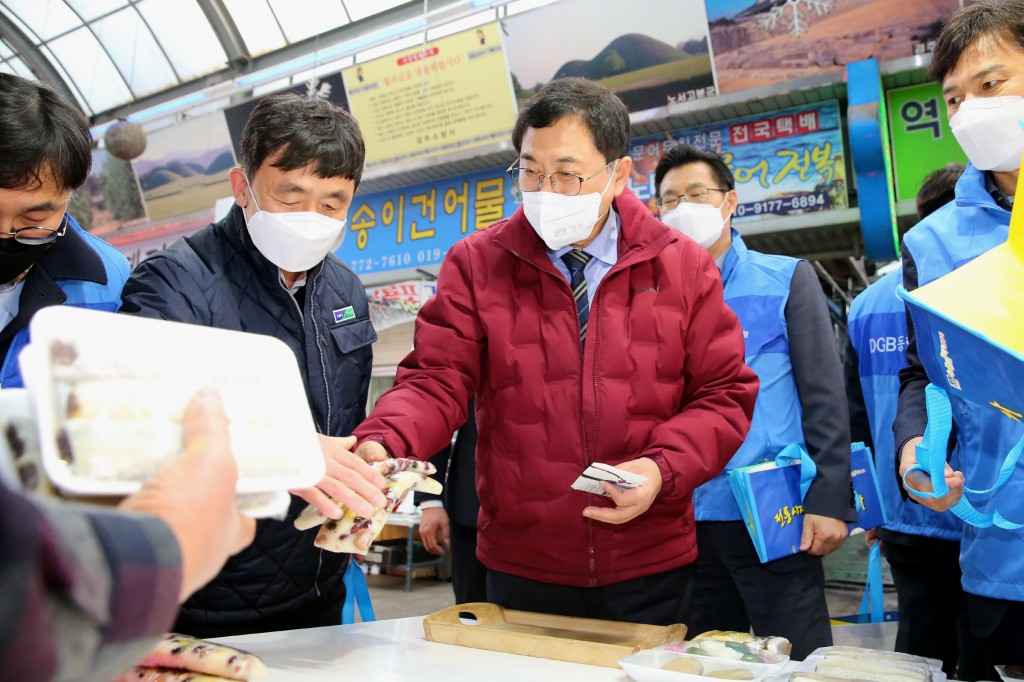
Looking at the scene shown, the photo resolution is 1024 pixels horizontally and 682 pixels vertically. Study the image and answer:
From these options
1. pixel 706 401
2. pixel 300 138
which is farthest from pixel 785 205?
pixel 300 138

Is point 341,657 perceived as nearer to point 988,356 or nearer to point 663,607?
point 663,607

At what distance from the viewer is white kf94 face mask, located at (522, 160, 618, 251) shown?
6.81 feet

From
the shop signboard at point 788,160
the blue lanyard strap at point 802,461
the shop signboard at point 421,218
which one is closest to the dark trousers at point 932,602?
the blue lanyard strap at point 802,461

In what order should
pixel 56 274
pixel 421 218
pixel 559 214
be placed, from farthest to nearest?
pixel 421 218 → pixel 559 214 → pixel 56 274

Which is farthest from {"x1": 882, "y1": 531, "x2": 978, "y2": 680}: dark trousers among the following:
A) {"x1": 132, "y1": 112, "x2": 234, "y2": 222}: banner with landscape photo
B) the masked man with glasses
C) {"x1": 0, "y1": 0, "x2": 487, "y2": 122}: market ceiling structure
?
{"x1": 132, "y1": 112, "x2": 234, "y2": 222}: banner with landscape photo

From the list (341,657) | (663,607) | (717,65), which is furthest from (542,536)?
(717,65)

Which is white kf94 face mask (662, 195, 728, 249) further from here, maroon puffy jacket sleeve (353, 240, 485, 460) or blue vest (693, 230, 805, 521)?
maroon puffy jacket sleeve (353, 240, 485, 460)

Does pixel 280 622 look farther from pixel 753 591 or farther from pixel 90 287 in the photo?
pixel 753 591

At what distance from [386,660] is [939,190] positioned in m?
2.82

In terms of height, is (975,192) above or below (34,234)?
below

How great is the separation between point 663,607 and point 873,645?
40.7 inches

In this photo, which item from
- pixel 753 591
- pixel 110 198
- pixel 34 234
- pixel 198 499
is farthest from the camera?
pixel 110 198

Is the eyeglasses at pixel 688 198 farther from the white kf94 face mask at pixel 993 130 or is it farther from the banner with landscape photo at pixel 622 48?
the banner with landscape photo at pixel 622 48

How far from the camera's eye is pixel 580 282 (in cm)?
211
